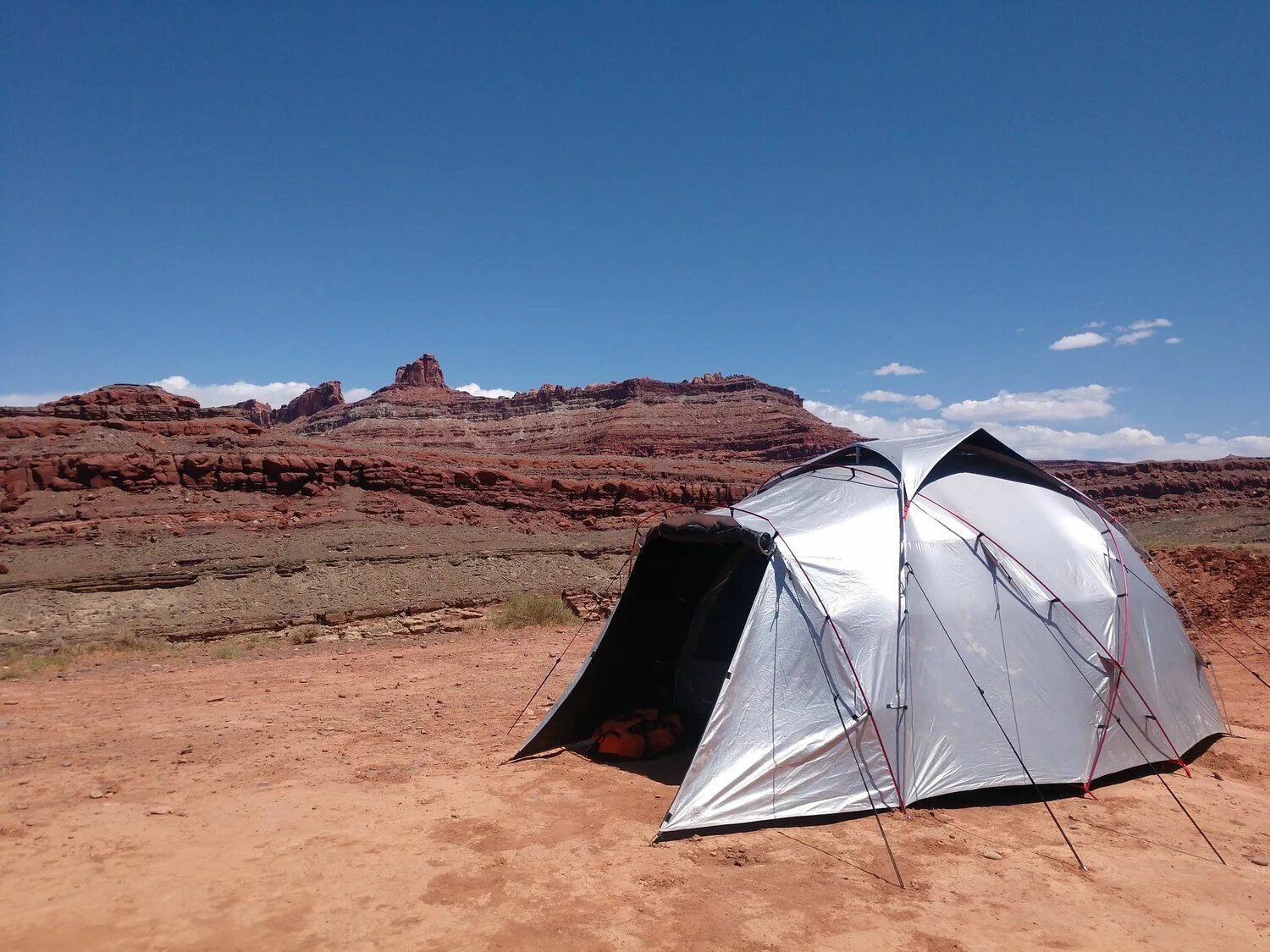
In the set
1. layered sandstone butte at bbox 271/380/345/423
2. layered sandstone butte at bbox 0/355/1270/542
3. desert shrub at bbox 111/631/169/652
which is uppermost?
layered sandstone butte at bbox 271/380/345/423

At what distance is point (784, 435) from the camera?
7962 cm

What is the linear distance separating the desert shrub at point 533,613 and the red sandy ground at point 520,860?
28.3 feet

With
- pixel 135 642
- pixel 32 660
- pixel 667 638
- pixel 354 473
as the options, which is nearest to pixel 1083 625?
pixel 667 638

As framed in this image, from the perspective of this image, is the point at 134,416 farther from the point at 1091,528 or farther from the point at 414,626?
the point at 1091,528

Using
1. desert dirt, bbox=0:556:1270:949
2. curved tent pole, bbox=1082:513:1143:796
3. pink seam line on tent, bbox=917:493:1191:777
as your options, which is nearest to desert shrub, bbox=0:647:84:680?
desert dirt, bbox=0:556:1270:949

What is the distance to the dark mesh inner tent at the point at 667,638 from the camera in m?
8.14

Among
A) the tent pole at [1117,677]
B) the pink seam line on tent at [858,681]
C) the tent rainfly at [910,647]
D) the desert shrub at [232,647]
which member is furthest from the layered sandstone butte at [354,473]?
the tent pole at [1117,677]

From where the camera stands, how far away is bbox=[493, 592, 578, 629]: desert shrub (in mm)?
17297

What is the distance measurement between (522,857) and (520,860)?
4 centimetres

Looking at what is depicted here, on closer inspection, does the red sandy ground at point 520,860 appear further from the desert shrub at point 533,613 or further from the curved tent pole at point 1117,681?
the desert shrub at point 533,613

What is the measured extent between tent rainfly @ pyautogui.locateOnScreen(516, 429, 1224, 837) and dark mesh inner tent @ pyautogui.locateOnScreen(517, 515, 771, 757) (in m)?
0.03

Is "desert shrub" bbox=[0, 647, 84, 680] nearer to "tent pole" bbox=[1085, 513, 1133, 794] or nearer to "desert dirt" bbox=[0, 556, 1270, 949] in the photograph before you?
"desert dirt" bbox=[0, 556, 1270, 949]

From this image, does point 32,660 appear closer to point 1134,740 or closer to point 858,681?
point 858,681

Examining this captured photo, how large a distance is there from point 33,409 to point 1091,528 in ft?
151
